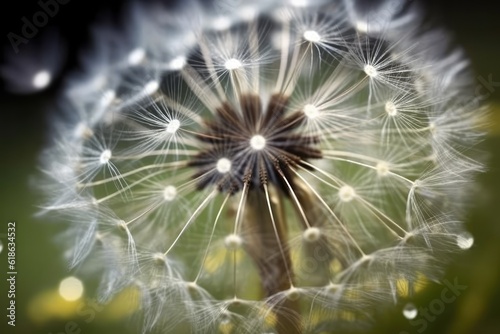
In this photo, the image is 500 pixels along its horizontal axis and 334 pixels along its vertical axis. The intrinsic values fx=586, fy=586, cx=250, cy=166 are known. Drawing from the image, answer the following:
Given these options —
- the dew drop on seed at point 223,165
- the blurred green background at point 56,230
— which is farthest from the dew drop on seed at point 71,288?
the dew drop on seed at point 223,165

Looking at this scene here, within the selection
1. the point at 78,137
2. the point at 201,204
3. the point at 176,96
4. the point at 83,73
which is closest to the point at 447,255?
the point at 201,204

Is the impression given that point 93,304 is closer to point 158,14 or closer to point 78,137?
point 78,137

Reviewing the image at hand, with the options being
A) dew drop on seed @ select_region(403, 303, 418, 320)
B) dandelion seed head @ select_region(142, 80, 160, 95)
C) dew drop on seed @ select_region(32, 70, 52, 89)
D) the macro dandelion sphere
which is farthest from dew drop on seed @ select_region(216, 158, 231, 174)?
dew drop on seed @ select_region(32, 70, 52, 89)

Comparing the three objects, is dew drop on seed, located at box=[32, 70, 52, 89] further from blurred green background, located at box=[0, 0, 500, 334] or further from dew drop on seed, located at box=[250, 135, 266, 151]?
dew drop on seed, located at box=[250, 135, 266, 151]

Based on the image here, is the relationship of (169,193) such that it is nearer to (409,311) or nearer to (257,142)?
(257,142)

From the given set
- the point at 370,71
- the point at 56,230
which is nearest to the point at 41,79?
the point at 56,230

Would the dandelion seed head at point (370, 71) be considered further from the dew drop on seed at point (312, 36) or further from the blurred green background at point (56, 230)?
the blurred green background at point (56, 230)
